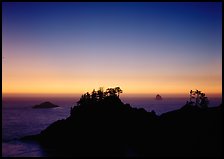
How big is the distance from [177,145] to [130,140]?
31.6ft

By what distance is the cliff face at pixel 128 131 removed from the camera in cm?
3756

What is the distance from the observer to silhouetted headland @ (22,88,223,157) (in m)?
37.8

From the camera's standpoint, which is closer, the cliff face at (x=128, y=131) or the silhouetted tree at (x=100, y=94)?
the cliff face at (x=128, y=131)

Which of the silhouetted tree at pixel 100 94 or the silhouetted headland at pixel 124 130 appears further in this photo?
the silhouetted tree at pixel 100 94

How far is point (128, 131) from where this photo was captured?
150ft

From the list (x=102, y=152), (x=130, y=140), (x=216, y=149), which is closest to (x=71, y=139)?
(x=102, y=152)

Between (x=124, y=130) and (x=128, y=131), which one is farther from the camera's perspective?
(x=124, y=130)

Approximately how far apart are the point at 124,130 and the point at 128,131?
0.82 m

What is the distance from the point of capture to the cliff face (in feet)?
123

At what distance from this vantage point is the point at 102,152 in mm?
41688

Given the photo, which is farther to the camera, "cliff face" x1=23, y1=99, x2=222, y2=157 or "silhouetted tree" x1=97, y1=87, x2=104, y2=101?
"silhouetted tree" x1=97, y1=87, x2=104, y2=101

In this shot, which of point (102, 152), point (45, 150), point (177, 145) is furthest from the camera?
point (45, 150)

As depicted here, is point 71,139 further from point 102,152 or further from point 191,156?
point 191,156

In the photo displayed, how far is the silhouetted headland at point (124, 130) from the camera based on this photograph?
3778cm
